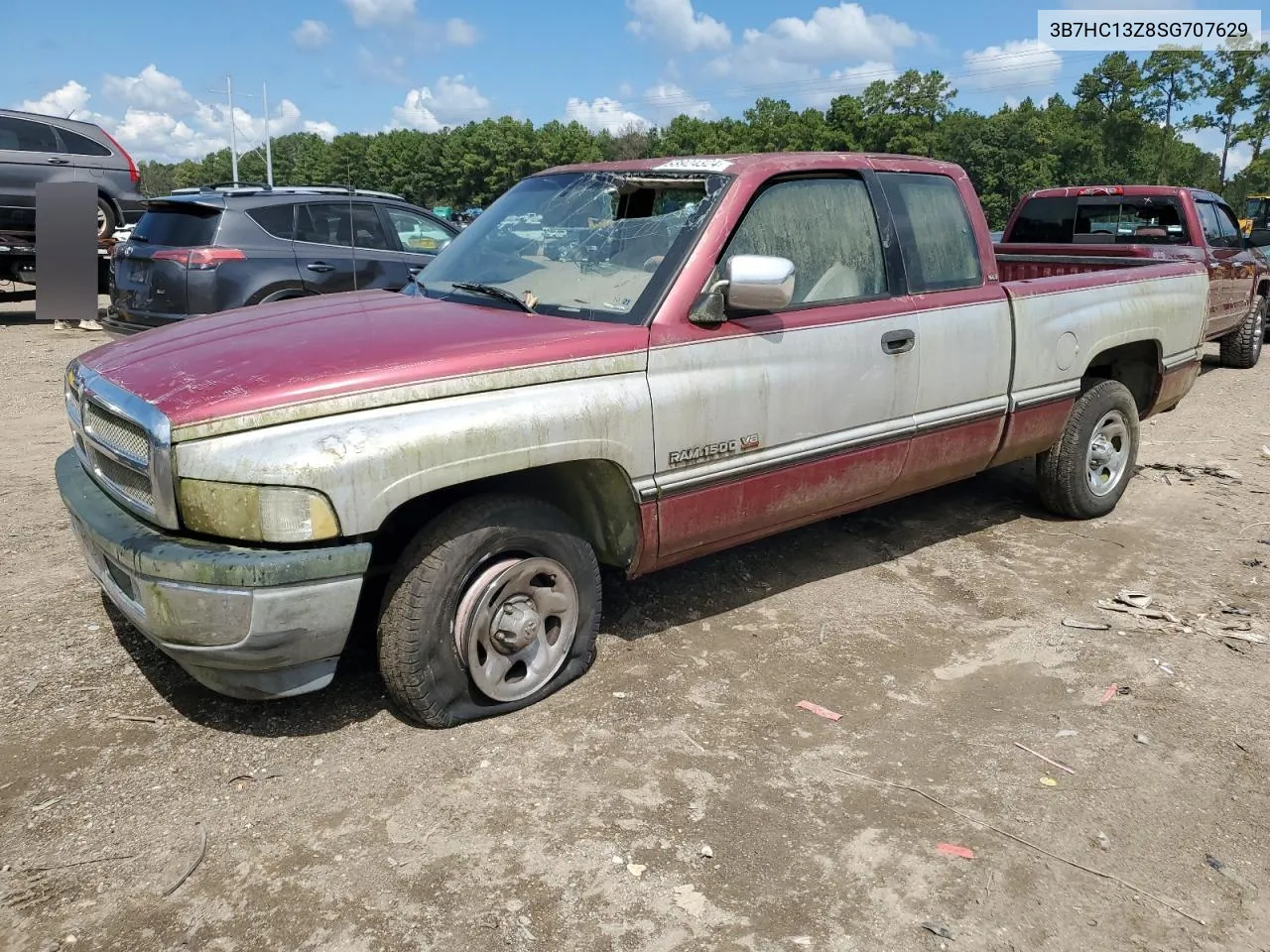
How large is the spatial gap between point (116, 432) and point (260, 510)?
72 centimetres

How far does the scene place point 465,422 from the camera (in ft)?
10.1

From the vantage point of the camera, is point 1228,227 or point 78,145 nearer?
point 1228,227

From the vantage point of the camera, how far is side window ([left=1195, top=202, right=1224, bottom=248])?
957 centimetres

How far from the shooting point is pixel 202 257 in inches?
332

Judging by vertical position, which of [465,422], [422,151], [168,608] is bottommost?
[168,608]

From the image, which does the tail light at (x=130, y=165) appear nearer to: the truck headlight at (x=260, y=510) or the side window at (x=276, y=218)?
the side window at (x=276, y=218)

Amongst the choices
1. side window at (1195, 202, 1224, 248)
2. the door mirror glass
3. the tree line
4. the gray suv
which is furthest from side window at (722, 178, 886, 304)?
the tree line

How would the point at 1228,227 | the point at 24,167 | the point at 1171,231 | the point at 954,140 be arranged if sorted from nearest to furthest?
the point at 1171,231
the point at 1228,227
the point at 24,167
the point at 954,140

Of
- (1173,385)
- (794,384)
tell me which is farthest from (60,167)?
(1173,385)

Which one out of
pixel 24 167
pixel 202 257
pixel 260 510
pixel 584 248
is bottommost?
pixel 260 510

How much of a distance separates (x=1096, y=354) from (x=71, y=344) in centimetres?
1154

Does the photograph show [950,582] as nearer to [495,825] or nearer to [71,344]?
[495,825]

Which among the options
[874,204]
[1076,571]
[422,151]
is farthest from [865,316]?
[422,151]

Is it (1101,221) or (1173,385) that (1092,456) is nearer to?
(1173,385)
